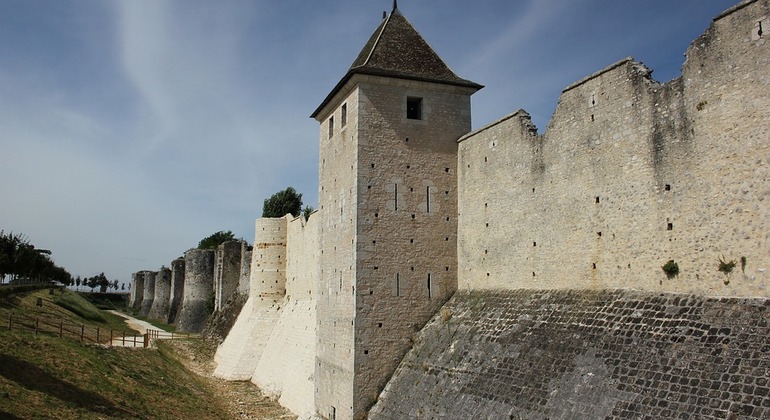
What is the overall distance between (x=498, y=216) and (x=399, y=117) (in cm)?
379

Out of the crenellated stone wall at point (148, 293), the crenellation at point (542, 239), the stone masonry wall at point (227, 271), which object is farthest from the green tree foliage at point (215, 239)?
the crenellation at point (542, 239)

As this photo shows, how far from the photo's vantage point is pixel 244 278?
34.5 metres

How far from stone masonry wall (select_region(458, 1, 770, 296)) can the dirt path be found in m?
8.81

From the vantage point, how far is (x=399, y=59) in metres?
16.6

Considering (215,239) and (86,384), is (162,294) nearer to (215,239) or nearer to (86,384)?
(215,239)

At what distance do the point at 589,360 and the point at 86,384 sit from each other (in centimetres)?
1220

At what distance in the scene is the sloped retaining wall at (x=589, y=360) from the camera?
25.6 feet

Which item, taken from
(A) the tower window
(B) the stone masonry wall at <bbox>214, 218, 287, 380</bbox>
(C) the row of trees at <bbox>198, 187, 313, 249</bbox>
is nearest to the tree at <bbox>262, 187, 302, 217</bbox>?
(C) the row of trees at <bbox>198, 187, 313, 249</bbox>

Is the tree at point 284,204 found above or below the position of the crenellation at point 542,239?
above

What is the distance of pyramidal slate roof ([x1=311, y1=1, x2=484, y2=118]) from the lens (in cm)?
1598

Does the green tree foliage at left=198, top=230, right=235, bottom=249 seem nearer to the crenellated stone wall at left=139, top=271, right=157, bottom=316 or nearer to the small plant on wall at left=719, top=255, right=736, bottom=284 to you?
A: the crenellated stone wall at left=139, top=271, right=157, bottom=316

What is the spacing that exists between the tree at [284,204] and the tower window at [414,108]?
34.4 metres

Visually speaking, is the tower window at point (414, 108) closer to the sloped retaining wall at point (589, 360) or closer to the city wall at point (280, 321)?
the sloped retaining wall at point (589, 360)

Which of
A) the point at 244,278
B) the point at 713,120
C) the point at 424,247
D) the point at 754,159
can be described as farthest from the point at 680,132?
the point at 244,278
